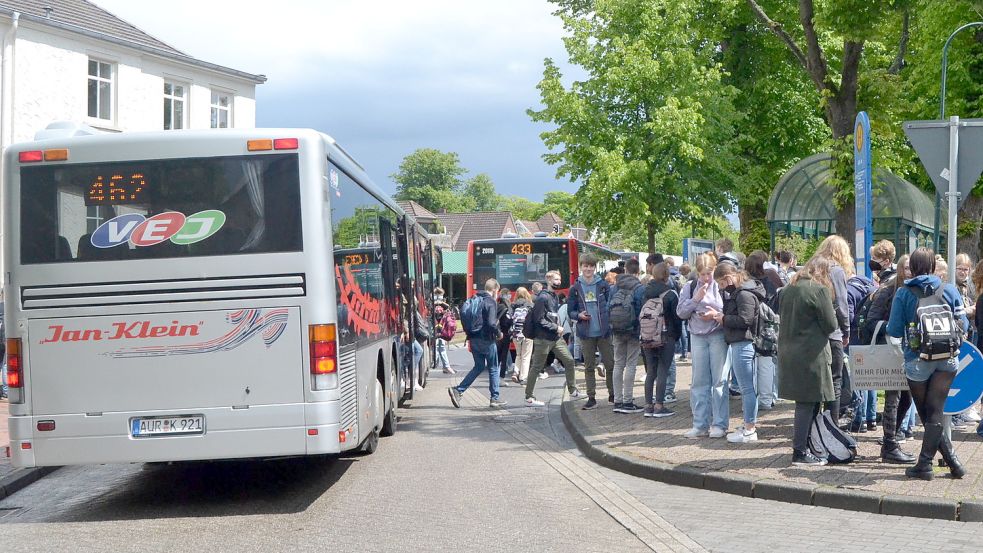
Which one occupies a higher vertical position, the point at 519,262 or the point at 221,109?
the point at 221,109

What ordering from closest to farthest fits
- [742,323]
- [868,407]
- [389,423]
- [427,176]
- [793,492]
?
[793,492] < [742,323] < [868,407] < [389,423] < [427,176]

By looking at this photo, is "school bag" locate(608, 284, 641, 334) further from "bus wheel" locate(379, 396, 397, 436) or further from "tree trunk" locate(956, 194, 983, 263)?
"tree trunk" locate(956, 194, 983, 263)

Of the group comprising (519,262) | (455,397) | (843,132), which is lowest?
(455,397)

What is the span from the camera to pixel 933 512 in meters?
7.20

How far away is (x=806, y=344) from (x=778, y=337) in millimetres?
538

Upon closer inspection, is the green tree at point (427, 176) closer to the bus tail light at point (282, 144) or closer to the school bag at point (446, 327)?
the school bag at point (446, 327)

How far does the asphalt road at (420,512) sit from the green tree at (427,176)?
10545 cm

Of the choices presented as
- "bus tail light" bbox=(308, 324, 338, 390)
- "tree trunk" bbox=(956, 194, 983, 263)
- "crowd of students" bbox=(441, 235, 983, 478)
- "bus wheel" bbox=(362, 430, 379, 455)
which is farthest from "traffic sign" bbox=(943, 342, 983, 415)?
"tree trunk" bbox=(956, 194, 983, 263)

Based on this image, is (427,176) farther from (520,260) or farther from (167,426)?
(167,426)

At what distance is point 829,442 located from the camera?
8.78m

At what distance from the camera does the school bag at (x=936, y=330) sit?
7.75m

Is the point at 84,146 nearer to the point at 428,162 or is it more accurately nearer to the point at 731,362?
the point at 731,362

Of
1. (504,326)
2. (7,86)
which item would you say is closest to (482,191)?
(7,86)

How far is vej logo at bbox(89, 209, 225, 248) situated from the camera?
303 inches
